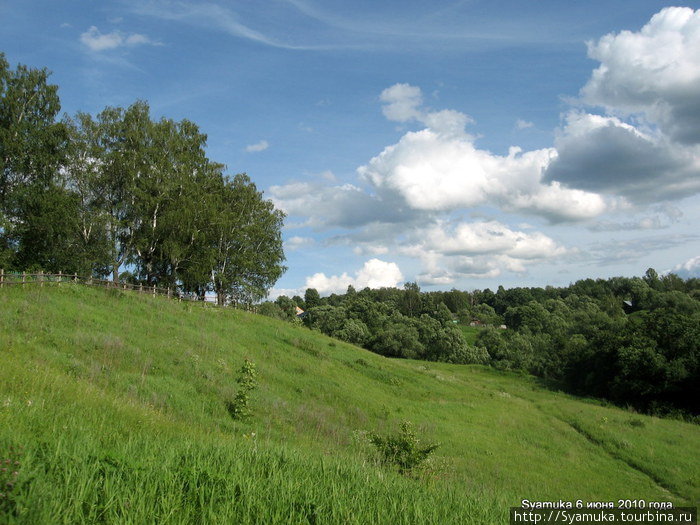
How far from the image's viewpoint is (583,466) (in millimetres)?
20906

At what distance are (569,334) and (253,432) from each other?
89.3 metres

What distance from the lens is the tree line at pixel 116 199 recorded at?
3348 centimetres

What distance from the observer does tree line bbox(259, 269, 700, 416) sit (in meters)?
46.0

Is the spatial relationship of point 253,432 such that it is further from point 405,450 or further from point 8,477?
point 8,477

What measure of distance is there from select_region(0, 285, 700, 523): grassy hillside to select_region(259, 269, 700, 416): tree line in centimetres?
1219

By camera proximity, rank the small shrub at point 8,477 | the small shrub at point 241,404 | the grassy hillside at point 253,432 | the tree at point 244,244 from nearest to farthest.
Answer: the small shrub at point 8,477 → the grassy hillside at point 253,432 → the small shrub at point 241,404 → the tree at point 244,244

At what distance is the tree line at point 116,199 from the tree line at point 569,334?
882 inches

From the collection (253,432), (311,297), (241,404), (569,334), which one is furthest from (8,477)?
(311,297)

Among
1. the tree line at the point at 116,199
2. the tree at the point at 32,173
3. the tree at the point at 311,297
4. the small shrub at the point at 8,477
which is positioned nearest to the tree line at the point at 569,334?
the tree at the point at 311,297

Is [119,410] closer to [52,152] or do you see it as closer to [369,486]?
[369,486]

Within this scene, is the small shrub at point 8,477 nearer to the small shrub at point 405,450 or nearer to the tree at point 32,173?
the small shrub at point 405,450

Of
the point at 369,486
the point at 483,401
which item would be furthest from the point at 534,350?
the point at 369,486

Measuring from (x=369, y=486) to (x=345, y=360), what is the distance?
32.1 meters

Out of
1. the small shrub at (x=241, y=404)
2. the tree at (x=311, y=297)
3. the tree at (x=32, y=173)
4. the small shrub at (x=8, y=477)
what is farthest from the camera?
the tree at (x=311, y=297)
